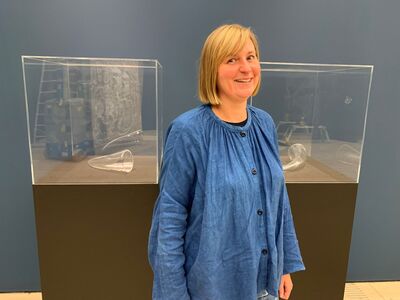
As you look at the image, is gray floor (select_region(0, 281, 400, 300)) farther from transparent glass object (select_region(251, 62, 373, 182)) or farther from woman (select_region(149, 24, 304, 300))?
woman (select_region(149, 24, 304, 300))

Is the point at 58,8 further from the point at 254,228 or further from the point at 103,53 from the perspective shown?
the point at 254,228

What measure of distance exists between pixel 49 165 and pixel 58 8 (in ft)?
3.22

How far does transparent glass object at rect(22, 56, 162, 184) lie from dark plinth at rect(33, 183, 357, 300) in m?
0.08

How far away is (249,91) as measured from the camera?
3.14 ft

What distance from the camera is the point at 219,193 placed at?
2.99 feet

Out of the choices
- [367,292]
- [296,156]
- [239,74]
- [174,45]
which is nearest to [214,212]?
[239,74]

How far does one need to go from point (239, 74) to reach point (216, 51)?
95 mm

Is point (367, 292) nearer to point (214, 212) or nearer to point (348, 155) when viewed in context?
point (348, 155)

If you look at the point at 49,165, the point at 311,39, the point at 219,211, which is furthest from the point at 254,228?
the point at 311,39

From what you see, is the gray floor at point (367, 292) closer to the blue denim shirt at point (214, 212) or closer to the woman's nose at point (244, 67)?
the blue denim shirt at point (214, 212)

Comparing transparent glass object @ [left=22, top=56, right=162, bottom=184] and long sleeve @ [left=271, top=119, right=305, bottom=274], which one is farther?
transparent glass object @ [left=22, top=56, right=162, bottom=184]

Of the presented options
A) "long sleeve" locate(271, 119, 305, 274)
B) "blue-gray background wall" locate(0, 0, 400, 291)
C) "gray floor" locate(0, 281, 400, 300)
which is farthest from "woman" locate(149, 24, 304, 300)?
"gray floor" locate(0, 281, 400, 300)

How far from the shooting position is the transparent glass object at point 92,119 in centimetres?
138

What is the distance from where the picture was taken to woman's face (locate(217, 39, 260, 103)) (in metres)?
0.93
